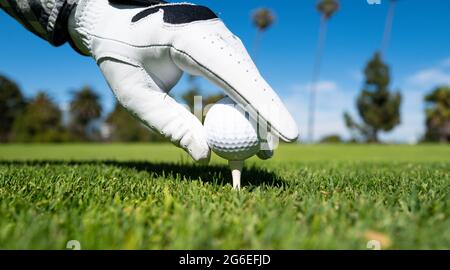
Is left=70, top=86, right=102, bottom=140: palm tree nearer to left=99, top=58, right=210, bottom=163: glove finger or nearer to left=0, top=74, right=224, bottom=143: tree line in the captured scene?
left=0, top=74, right=224, bottom=143: tree line

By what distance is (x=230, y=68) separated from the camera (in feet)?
6.33

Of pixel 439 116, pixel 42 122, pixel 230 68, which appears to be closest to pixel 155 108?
pixel 230 68

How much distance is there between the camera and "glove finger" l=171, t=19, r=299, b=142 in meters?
1.86

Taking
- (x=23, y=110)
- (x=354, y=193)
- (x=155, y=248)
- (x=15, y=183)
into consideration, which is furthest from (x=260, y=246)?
(x=23, y=110)

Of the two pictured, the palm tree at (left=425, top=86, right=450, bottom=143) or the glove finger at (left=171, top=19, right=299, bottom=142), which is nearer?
the glove finger at (left=171, top=19, right=299, bottom=142)

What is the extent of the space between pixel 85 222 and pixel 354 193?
4.62 feet

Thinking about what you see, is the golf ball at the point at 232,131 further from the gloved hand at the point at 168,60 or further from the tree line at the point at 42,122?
the tree line at the point at 42,122

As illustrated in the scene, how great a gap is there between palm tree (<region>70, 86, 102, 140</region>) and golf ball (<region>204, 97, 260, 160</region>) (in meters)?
70.6

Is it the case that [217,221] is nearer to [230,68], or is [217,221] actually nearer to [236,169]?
[236,169]

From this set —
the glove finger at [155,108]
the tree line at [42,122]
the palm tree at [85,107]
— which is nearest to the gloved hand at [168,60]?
the glove finger at [155,108]

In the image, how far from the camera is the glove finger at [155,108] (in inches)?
82.7

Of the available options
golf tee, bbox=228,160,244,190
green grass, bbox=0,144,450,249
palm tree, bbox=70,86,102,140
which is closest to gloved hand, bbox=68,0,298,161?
golf tee, bbox=228,160,244,190
